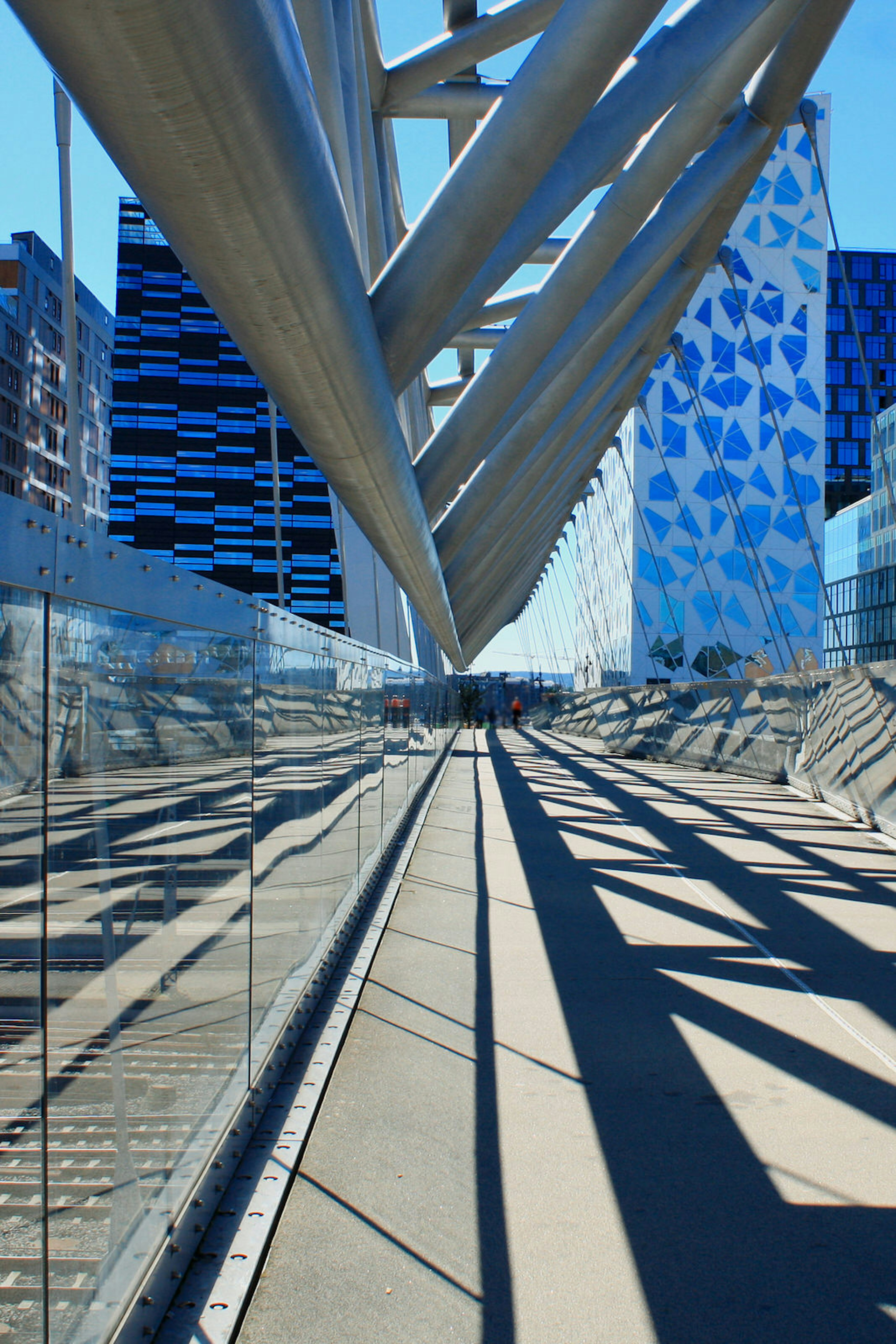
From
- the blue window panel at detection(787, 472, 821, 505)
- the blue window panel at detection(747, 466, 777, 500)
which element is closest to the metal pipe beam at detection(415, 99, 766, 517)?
the blue window panel at detection(787, 472, 821, 505)

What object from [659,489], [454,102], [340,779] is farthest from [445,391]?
[659,489]

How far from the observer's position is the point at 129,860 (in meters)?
2.90

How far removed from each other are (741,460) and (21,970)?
61186 millimetres

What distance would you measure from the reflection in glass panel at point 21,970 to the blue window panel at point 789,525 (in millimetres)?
60172

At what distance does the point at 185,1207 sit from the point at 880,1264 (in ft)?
7.07

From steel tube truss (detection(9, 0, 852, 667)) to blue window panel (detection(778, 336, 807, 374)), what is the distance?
50.6 meters

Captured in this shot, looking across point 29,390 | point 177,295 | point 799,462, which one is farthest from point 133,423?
point 29,390

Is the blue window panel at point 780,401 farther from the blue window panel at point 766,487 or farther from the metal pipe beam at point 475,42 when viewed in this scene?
the metal pipe beam at point 475,42

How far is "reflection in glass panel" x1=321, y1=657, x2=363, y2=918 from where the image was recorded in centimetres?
671

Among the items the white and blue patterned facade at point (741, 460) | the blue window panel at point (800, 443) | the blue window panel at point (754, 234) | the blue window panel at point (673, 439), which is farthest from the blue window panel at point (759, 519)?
the blue window panel at point (754, 234)

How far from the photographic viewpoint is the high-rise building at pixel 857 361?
9206 centimetres

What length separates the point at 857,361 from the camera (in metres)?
92.7

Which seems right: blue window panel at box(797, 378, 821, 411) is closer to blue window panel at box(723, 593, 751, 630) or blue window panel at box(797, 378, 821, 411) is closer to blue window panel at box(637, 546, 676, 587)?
blue window panel at box(637, 546, 676, 587)

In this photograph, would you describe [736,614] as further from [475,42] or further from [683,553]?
[475,42]
